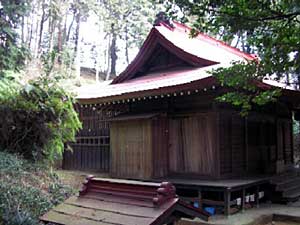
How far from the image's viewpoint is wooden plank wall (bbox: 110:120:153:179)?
9.07 m

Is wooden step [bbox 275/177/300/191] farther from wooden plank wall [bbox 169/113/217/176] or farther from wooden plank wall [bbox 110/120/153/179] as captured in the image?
wooden plank wall [bbox 110/120/153/179]

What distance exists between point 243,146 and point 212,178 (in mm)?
1581

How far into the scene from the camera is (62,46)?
27.3 m

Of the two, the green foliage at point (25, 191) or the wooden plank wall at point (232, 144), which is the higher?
the wooden plank wall at point (232, 144)

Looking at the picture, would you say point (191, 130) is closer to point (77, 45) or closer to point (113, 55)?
point (77, 45)

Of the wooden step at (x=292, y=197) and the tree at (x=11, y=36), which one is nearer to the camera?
the wooden step at (x=292, y=197)

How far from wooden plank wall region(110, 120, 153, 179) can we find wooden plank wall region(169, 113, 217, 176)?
2.12ft

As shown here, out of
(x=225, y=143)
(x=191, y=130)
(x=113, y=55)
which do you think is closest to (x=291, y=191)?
(x=225, y=143)

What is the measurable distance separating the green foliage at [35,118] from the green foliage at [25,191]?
501 millimetres

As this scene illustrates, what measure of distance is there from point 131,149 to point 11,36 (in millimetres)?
4647

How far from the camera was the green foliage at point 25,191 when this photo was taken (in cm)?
495

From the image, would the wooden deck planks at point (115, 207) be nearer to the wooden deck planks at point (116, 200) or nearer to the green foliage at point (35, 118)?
the wooden deck planks at point (116, 200)

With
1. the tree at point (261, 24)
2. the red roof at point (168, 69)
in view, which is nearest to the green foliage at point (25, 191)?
the red roof at point (168, 69)

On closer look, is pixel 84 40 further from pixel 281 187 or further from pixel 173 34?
pixel 281 187
